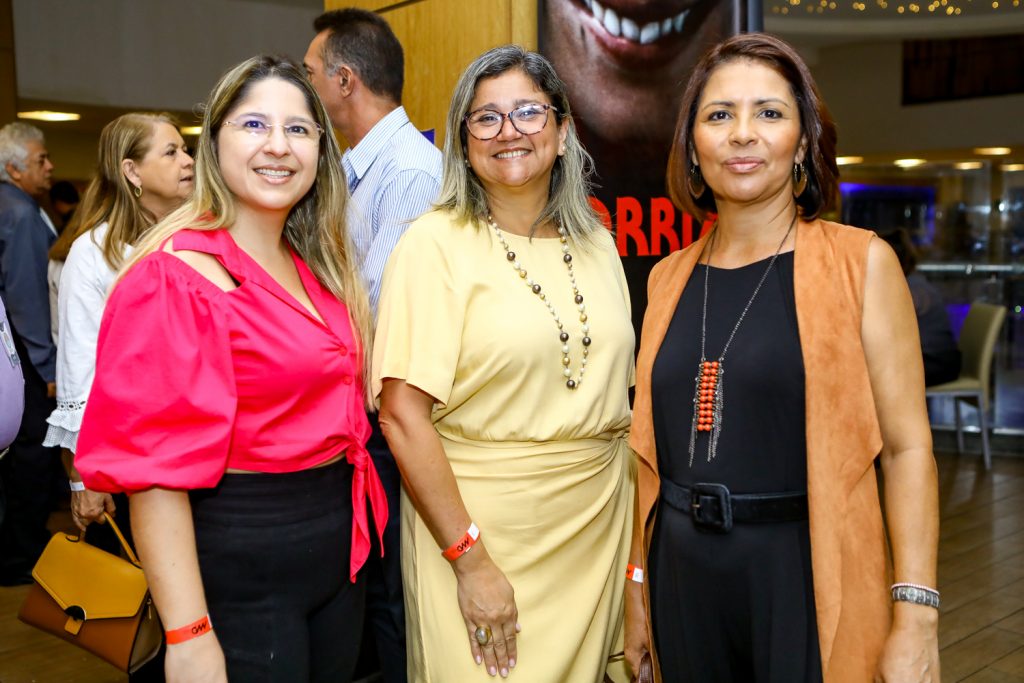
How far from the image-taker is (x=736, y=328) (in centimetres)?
186

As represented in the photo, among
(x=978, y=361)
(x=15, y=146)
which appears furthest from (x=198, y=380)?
(x=978, y=361)

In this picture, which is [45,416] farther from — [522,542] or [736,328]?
[736,328]

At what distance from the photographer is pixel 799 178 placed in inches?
74.5

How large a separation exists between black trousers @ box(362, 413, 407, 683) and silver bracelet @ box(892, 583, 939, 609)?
130 cm

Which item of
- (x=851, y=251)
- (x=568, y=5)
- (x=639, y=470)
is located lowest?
(x=639, y=470)

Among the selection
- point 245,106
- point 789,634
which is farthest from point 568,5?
point 789,634

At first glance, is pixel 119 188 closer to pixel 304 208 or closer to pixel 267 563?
pixel 304 208

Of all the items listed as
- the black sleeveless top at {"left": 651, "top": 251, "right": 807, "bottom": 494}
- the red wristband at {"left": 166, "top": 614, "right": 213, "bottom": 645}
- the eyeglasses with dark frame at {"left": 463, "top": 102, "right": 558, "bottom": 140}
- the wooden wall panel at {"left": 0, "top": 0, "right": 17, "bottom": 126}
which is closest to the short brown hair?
the black sleeveless top at {"left": 651, "top": 251, "right": 807, "bottom": 494}

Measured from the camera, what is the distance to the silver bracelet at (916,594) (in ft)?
5.54

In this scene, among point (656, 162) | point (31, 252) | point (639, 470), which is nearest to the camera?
point (639, 470)

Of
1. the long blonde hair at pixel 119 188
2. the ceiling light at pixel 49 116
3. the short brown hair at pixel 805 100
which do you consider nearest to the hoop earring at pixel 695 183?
the short brown hair at pixel 805 100

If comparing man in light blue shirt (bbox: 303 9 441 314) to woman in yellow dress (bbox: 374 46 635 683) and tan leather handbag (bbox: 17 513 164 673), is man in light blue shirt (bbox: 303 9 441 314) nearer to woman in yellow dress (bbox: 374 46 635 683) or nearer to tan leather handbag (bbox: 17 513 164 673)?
woman in yellow dress (bbox: 374 46 635 683)

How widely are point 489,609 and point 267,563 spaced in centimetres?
49

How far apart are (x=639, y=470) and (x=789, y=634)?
432mm
